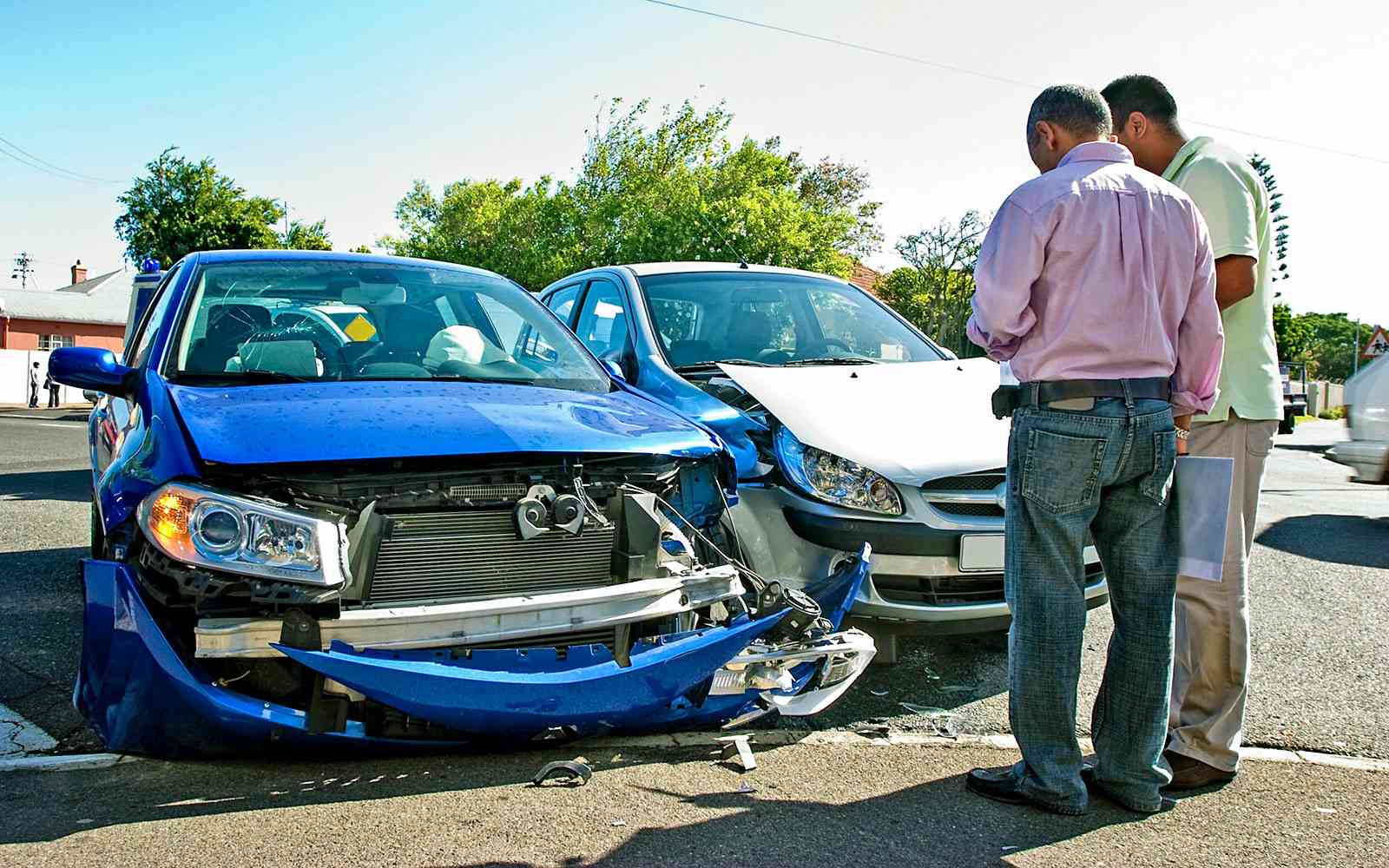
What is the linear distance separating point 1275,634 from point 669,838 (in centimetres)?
375

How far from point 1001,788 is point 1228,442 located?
49.9 inches

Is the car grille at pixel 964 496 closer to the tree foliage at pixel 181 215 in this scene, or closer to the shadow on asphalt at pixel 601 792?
the shadow on asphalt at pixel 601 792

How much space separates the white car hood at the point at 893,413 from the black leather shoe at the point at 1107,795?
116 centimetres

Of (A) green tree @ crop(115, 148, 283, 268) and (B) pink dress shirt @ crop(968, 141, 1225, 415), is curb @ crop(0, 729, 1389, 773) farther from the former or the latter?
(A) green tree @ crop(115, 148, 283, 268)

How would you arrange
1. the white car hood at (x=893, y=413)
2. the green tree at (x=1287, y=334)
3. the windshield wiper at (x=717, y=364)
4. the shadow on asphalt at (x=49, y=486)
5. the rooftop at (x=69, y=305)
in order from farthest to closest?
the green tree at (x=1287, y=334)
the rooftop at (x=69, y=305)
the shadow on asphalt at (x=49, y=486)
the windshield wiper at (x=717, y=364)
the white car hood at (x=893, y=413)

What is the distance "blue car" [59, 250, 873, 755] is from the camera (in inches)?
107

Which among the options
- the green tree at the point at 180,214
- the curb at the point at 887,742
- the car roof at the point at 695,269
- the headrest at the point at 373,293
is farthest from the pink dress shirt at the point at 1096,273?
the green tree at the point at 180,214

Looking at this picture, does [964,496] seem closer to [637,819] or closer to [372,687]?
[637,819]

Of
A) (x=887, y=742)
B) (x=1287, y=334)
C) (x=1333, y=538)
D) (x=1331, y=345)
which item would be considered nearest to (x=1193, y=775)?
(x=887, y=742)

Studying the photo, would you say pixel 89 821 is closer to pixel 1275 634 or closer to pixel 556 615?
pixel 556 615

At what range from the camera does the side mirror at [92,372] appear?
139 inches

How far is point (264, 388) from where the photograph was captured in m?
3.46

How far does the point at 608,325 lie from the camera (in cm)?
580

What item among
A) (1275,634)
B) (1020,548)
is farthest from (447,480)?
(1275,634)
